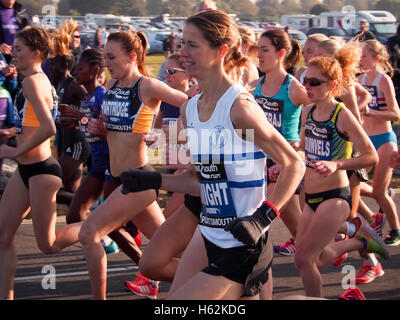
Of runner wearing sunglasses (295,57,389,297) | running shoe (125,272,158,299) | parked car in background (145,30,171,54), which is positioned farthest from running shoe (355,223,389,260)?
parked car in background (145,30,171,54)

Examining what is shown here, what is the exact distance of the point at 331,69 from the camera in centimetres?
534

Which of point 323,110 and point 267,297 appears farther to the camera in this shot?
point 323,110

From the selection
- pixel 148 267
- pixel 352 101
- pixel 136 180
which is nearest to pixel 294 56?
pixel 352 101

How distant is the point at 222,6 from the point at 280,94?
21.0 metres

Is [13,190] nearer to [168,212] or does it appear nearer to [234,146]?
[168,212]

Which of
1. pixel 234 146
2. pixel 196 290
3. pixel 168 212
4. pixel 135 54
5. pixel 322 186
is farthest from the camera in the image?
pixel 168 212

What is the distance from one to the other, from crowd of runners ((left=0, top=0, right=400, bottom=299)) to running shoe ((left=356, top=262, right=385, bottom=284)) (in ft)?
0.04

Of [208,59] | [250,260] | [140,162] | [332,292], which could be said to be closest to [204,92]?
[208,59]

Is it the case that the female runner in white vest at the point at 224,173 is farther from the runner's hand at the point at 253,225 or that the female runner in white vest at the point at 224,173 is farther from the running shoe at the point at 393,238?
the running shoe at the point at 393,238

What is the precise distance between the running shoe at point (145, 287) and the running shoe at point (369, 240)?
1.63m

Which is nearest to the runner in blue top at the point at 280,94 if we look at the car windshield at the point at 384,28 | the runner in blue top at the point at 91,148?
the runner in blue top at the point at 91,148

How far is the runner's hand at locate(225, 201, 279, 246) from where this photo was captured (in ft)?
10.7

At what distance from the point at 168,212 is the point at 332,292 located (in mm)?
1468

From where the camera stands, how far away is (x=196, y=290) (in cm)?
334
